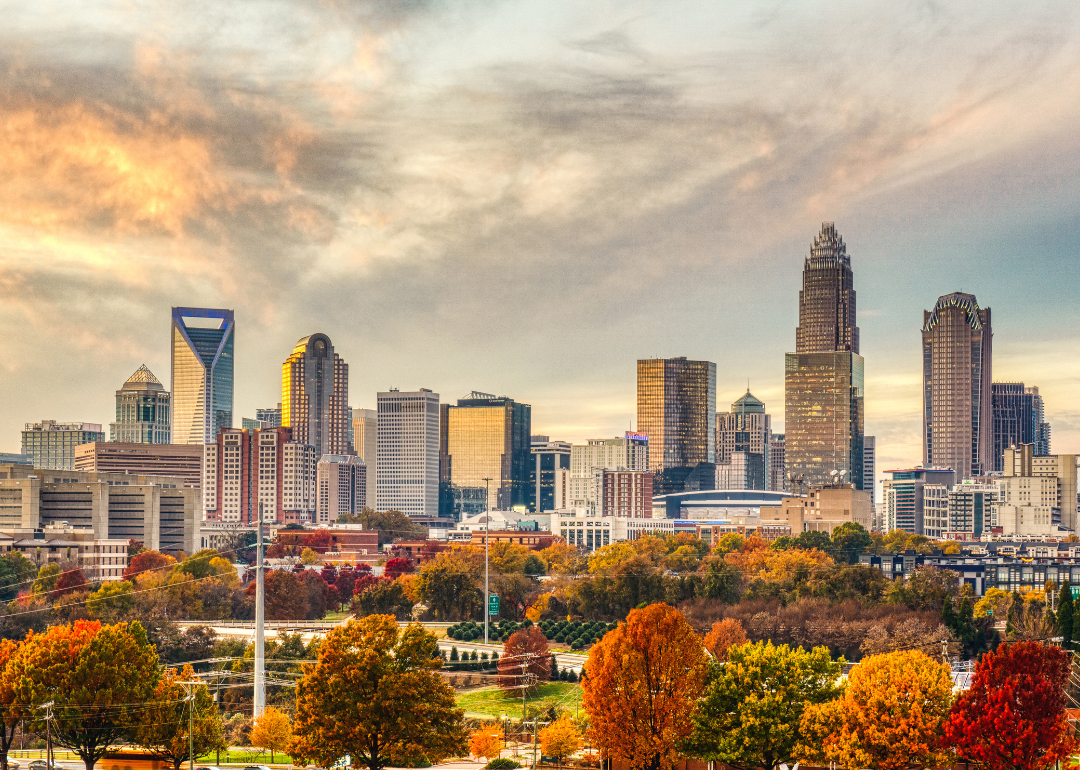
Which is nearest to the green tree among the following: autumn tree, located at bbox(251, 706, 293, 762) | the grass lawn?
the grass lawn

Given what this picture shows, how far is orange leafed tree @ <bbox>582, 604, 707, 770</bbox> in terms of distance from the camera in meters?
65.3

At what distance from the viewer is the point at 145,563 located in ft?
623

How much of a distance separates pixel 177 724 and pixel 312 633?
62126 mm

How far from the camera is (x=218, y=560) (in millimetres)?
185750

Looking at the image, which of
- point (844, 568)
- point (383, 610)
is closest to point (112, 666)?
point (383, 610)

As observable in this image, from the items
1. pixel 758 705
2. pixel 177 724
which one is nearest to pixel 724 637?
pixel 758 705

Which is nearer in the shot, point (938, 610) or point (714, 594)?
point (938, 610)

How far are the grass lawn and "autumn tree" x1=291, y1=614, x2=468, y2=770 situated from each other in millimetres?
31509

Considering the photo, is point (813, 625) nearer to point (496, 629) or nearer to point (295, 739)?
point (496, 629)

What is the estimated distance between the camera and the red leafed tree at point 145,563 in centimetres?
18725

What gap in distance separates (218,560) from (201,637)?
67.5 m

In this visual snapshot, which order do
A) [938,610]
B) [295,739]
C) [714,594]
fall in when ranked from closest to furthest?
[295,739], [938,610], [714,594]

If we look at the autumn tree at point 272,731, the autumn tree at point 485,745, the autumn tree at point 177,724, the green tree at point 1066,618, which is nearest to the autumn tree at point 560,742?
the autumn tree at point 485,745

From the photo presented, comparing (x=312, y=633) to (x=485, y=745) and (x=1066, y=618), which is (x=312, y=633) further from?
(x=1066, y=618)
